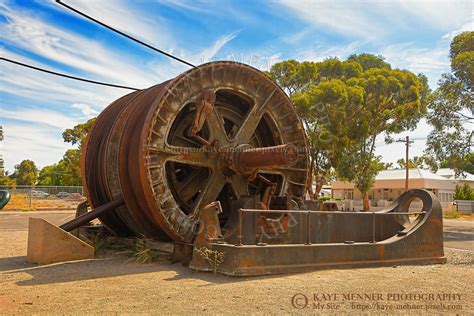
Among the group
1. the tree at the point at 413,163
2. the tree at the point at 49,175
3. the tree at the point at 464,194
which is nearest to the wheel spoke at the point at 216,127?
the tree at the point at 464,194

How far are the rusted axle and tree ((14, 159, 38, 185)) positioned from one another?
84.3m

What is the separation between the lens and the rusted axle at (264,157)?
8398 mm

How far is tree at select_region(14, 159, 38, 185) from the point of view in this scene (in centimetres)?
8691

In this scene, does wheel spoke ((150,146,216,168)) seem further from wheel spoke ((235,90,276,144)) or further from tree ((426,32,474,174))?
tree ((426,32,474,174))

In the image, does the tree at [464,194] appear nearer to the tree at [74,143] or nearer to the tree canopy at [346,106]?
the tree canopy at [346,106]

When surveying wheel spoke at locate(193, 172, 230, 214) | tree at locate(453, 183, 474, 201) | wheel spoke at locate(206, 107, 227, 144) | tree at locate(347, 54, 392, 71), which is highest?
tree at locate(347, 54, 392, 71)

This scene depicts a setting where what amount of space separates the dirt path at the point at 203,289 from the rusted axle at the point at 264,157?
1984 mm

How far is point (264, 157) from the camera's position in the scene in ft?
28.9

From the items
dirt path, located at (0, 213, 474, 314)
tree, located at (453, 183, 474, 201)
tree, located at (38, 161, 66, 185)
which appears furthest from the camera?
tree, located at (38, 161, 66, 185)

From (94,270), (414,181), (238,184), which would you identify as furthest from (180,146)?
(414,181)

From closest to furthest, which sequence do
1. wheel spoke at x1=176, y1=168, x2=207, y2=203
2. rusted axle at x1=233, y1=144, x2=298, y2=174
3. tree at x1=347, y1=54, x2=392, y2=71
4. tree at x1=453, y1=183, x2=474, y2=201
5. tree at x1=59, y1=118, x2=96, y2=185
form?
rusted axle at x1=233, y1=144, x2=298, y2=174 < wheel spoke at x1=176, y1=168, x2=207, y2=203 < tree at x1=347, y1=54, x2=392, y2=71 < tree at x1=453, y1=183, x2=474, y2=201 < tree at x1=59, y1=118, x2=96, y2=185

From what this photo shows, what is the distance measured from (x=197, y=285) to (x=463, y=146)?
21.5 metres

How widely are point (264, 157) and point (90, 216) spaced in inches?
127

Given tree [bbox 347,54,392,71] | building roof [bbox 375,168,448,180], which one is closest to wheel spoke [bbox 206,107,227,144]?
tree [bbox 347,54,392,71]
